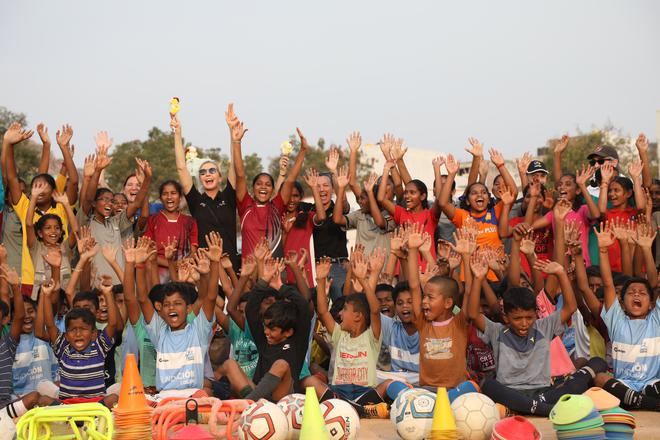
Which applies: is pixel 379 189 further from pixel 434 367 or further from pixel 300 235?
pixel 434 367

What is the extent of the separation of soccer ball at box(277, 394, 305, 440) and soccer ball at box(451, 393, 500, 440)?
1267 millimetres

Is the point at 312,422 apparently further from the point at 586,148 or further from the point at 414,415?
the point at 586,148

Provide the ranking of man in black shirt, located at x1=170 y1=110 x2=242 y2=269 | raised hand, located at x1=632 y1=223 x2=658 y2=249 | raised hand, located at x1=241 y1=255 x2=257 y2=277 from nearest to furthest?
raised hand, located at x1=632 y1=223 x2=658 y2=249 → raised hand, located at x1=241 y1=255 x2=257 y2=277 → man in black shirt, located at x1=170 y1=110 x2=242 y2=269

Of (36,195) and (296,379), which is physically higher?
(36,195)

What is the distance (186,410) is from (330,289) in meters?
4.22

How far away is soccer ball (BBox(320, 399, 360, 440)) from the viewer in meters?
7.48

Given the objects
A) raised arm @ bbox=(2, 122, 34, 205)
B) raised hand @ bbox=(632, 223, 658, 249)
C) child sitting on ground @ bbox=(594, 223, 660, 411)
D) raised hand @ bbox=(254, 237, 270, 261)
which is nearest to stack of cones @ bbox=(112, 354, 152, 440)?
raised hand @ bbox=(254, 237, 270, 261)

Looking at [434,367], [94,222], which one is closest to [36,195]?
[94,222]

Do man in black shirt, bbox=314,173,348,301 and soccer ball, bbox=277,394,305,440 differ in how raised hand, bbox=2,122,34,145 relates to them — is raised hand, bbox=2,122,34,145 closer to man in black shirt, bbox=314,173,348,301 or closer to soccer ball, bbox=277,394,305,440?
man in black shirt, bbox=314,173,348,301

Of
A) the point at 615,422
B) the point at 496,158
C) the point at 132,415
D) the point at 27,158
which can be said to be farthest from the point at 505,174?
the point at 27,158

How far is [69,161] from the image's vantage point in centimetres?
1172

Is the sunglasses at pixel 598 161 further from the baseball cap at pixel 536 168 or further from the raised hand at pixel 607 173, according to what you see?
the baseball cap at pixel 536 168

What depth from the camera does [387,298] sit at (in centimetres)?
1013

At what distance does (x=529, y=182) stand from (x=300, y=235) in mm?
2925
